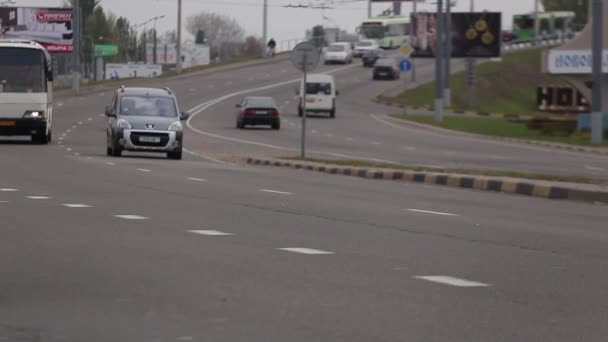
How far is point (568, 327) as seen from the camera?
8.26 meters

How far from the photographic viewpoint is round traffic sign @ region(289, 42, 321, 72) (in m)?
32.8

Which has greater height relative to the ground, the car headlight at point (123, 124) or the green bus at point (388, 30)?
the green bus at point (388, 30)

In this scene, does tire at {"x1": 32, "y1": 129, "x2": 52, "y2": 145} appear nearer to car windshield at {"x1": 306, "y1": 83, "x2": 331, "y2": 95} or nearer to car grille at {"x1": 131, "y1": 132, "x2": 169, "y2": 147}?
car grille at {"x1": 131, "y1": 132, "x2": 169, "y2": 147}

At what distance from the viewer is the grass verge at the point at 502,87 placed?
Result: 91250mm

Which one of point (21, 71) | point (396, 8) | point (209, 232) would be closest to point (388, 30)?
point (396, 8)

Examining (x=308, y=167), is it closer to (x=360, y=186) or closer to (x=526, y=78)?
(x=360, y=186)

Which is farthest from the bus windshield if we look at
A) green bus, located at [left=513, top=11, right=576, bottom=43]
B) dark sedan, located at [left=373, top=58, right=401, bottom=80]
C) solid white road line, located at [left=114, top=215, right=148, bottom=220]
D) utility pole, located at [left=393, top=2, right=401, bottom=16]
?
solid white road line, located at [left=114, top=215, right=148, bottom=220]

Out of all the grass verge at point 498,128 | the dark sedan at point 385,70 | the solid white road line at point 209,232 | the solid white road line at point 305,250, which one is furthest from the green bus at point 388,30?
the solid white road line at point 305,250

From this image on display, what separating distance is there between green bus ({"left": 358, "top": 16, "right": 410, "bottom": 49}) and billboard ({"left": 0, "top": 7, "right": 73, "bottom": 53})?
150 feet

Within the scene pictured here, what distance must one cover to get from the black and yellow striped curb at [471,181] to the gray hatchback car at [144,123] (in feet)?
9.90

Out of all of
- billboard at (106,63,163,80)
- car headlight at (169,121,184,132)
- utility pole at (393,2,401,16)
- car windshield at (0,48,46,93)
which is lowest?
billboard at (106,63,163,80)

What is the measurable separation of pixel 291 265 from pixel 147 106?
2426 cm

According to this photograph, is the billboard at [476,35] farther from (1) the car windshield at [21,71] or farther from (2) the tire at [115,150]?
(2) the tire at [115,150]

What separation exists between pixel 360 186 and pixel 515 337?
16.6 m
